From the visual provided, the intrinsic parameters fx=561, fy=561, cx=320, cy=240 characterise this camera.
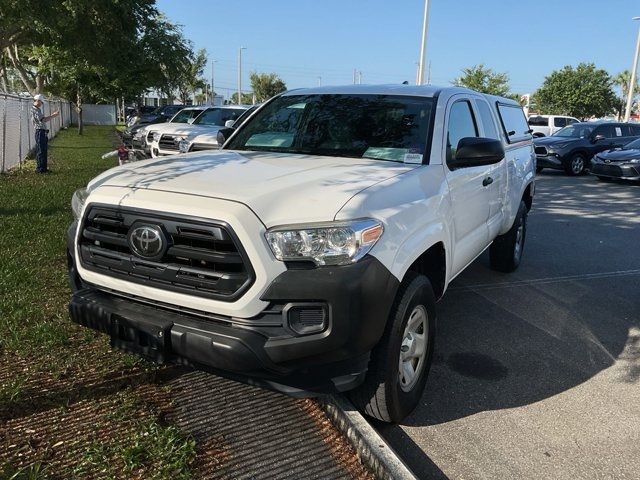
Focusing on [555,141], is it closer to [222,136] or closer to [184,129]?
[184,129]

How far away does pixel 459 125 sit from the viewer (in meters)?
4.30

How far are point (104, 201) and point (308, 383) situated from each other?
1.42 m

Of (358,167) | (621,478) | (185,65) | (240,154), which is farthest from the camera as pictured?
(185,65)

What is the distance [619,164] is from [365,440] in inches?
574

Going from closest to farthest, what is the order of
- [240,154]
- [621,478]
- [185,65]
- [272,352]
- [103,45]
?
[272,352], [621,478], [240,154], [103,45], [185,65]

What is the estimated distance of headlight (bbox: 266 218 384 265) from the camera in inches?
99.9

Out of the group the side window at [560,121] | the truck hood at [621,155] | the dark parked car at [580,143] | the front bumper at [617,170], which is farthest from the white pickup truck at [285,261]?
the side window at [560,121]

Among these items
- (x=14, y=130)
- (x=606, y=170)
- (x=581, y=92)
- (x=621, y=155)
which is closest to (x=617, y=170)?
(x=606, y=170)

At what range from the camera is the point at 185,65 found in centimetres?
2833

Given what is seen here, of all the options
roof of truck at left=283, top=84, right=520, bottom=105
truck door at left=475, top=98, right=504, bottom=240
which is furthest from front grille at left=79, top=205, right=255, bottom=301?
truck door at left=475, top=98, right=504, bottom=240

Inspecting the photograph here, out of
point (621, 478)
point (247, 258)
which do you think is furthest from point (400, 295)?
point (621, 478)

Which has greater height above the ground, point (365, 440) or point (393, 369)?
point (393, 369)

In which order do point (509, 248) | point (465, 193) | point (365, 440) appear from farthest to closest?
point (509, 248) < point (465, 193) < point (365, 440)

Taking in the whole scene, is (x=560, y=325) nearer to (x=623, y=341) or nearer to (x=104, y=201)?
(x=623, y=341)
